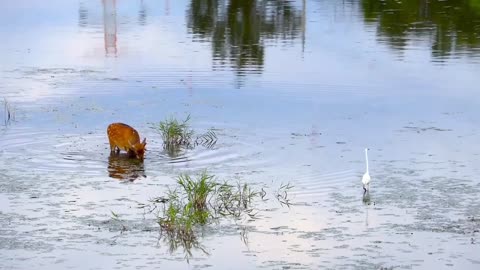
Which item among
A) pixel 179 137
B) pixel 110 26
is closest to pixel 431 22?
pixel 110 26

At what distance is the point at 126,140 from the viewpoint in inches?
635

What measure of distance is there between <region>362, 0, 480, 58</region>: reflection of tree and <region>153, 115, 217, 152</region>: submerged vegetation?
431 inches

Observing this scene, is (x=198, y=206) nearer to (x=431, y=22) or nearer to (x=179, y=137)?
(x=179, y=137)

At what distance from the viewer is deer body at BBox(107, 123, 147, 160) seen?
1609cm

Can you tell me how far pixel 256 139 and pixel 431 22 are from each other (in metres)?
18.5

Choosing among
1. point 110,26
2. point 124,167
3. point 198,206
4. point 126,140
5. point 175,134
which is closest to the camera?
point 198,206

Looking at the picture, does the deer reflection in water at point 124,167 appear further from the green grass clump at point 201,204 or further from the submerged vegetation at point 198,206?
the green grass clump at point 201,204

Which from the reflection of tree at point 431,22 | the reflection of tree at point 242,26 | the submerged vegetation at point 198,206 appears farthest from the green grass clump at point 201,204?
the reflection of tree at point 431,22

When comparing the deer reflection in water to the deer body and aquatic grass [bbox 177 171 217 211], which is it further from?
aquatic grass [bbox 177 171 217 211]

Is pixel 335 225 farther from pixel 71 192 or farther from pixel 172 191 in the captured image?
pixel 71 192

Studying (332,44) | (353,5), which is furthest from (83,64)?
(353,5)

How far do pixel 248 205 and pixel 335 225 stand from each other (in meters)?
1.26

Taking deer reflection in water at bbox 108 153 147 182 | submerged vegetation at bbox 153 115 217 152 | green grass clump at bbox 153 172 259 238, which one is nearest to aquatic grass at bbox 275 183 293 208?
green grass clump at bbox 153 172 259 238

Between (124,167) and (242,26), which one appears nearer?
(124,167)
